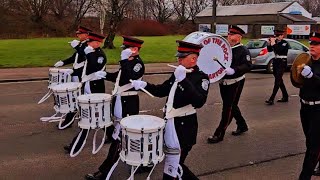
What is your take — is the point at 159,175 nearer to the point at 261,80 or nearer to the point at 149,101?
the point at 149,101

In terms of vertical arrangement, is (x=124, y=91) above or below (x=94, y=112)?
above

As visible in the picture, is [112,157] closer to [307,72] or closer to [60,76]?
[307,72]

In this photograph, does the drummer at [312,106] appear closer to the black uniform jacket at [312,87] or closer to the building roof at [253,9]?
the black uniform jacket at [312,87]

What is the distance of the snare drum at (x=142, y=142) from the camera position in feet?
14.1

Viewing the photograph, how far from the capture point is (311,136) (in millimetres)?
5234

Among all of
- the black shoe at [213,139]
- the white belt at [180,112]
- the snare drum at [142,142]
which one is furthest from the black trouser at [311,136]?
the black shoe at [213,139]

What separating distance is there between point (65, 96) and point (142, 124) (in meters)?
2.99

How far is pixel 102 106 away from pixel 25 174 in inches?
61.9

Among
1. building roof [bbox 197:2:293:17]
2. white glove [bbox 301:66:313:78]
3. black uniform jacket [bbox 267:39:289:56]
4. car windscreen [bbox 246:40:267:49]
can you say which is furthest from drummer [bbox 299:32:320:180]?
building roof [bbox 197:2:293:17]

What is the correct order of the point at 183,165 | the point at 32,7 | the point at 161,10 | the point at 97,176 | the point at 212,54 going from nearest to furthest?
1. the point at 183,165
2. the point at 97,176
3. the point at 212,54
4. the point at 32,7
5. the point at 161,10

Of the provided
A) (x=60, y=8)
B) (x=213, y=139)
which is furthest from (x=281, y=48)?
A: (x=60, y=8)

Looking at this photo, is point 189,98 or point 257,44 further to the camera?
point 257,44

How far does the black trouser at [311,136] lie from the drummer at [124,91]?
236cm

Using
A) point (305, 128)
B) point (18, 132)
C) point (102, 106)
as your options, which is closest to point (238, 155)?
point (305, 128)
